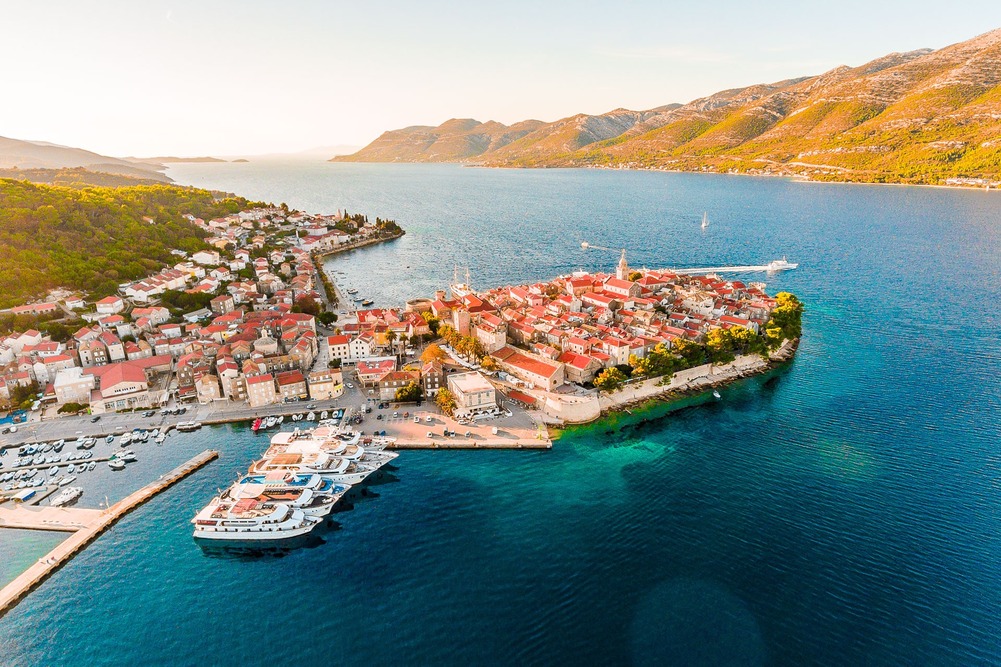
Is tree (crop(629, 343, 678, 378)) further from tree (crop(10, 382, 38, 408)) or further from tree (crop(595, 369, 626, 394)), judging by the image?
tree (crop(10, 382, 38, 408))

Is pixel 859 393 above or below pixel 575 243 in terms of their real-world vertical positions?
below

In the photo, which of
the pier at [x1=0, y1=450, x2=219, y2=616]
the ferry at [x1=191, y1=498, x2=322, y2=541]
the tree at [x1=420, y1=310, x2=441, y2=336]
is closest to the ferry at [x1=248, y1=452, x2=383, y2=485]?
the ferry at [x1=191, y1=498, x2=322, y2=541]

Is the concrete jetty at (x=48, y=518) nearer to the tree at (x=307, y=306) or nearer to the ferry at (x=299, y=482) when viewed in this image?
the ferry at (x=299, y=482)

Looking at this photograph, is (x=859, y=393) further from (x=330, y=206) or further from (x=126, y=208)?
(x=330, y=206)

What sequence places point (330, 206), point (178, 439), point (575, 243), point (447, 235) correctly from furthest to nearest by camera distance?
1. point (330, 206)
2. point (447, 235)
3. point (575, 243)
4. point (178, 439)

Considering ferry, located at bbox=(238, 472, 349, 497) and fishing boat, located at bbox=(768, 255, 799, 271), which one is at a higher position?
fishing boat, located at bbox=(768, 255, 799, 271)

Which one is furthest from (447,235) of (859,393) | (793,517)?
(793,517)

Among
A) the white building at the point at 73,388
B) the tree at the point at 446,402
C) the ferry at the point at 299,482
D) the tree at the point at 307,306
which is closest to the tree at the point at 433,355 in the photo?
the tree at the point at 446,402
